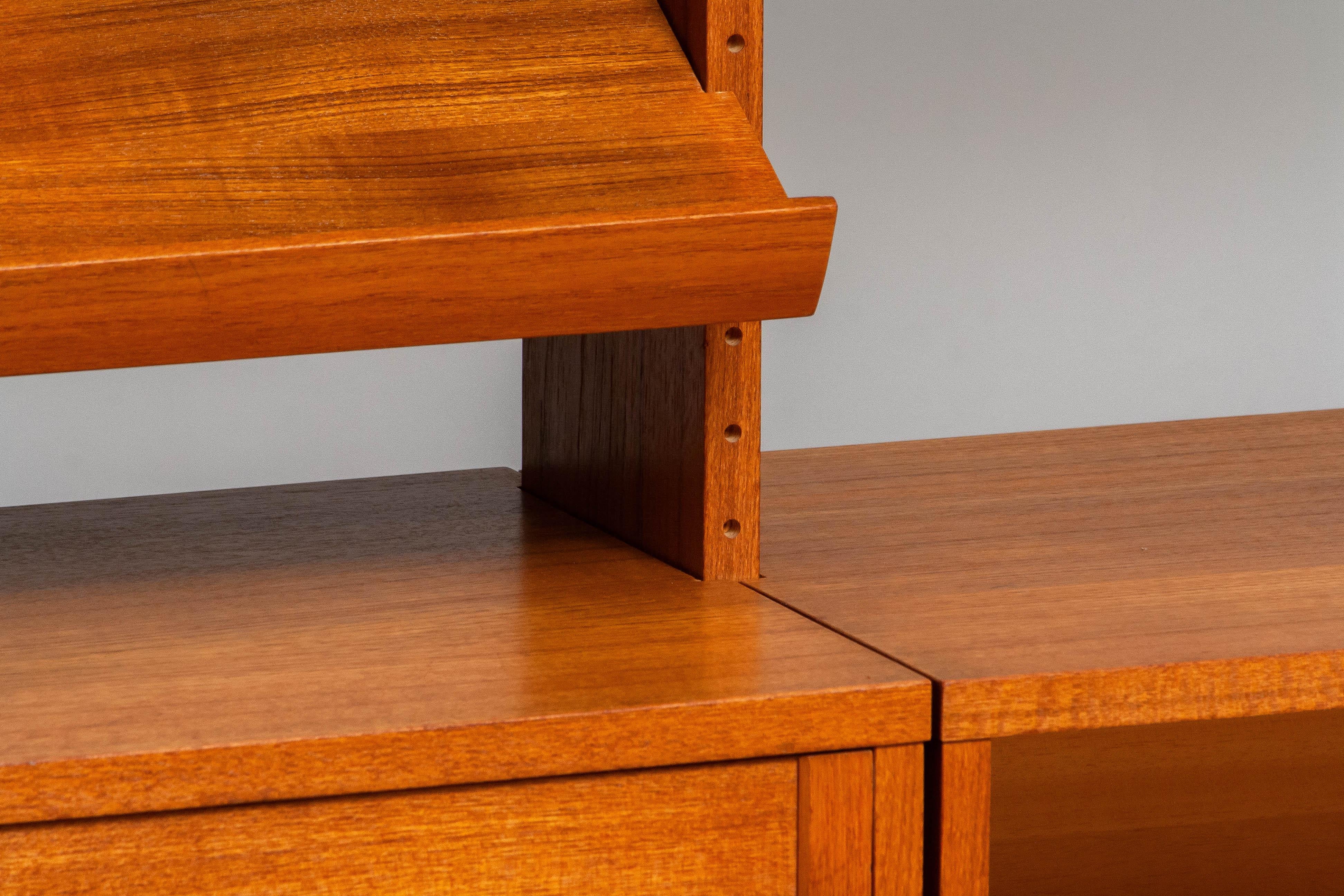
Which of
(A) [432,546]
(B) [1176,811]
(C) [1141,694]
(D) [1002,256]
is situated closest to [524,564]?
(A) [432,546]

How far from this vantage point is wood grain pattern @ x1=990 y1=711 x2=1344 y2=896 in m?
1.31

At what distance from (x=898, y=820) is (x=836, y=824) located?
2cm

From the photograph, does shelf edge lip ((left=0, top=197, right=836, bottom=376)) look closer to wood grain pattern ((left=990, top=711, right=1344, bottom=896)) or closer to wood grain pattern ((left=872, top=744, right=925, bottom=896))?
wood grain pattern ((left=872, top=744, right=925, bottom=896))

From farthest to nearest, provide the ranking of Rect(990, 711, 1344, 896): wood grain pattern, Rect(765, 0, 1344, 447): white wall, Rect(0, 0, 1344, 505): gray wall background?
Rect(765, 0, 1344, 447): white wall < Rect(0, 0, 1344, 505): gray wall background < Rect(990, 711, 1344, 896): wood grain pattern

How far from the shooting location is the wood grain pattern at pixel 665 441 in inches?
30.5

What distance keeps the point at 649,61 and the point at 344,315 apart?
21cm

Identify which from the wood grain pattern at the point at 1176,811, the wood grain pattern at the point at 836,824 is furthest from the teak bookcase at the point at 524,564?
the wood grain pattern at the point at 1176,811

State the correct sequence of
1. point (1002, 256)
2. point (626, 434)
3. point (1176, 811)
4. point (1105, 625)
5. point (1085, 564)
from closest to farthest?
point (1105, 625), point (1085, 564), point (626, 434), point (1176, 811), point (1002, 256)

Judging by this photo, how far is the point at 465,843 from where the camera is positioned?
1.89 ft

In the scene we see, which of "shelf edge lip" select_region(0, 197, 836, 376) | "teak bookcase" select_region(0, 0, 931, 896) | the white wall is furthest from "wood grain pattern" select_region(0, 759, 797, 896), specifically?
the white wall

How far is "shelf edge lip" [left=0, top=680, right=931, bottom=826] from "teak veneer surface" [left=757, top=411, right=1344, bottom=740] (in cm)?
4

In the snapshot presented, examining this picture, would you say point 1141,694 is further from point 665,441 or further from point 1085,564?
point 665,441

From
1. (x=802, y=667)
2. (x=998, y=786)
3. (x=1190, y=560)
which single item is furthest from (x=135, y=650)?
(x=998, y=786)

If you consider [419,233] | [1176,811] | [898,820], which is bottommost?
[1176,811]
